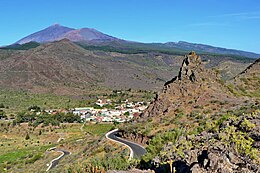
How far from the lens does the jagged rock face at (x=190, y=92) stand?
117 ft

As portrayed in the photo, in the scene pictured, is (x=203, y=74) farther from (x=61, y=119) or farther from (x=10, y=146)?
(x=61, y=119)

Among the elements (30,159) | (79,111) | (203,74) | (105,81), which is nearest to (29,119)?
(79,111)

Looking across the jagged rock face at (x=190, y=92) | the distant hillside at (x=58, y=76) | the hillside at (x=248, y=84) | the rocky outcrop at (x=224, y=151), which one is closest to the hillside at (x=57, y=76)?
the distant hillside at (x=58, y=76)

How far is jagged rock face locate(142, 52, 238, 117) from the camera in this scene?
35594mm

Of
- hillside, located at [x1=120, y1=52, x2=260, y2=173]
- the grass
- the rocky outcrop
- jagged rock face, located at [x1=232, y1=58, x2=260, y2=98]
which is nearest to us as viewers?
the rocky outcrop

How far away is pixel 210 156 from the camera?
29.3 feet

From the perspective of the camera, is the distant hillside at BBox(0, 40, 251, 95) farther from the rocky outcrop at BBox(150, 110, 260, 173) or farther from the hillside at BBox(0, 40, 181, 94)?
the rocky outcrop at BBox(150, 110, 260, 173)

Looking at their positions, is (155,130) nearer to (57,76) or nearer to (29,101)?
(29,101)

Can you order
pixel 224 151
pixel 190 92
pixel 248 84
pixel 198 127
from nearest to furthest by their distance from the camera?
pixel 224 151
pixel 198 127
pixel 190 92
pixel 248 84

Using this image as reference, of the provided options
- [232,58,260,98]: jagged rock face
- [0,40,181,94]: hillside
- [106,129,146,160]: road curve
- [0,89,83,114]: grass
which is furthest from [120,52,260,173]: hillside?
[0,40,181,94]: hillside

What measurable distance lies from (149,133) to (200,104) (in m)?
6.60

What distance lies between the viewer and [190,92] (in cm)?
3719

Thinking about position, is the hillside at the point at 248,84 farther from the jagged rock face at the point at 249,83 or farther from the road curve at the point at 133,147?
the road curve at the point at 133,147

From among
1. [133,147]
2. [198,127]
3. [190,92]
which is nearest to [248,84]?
[190,92]
